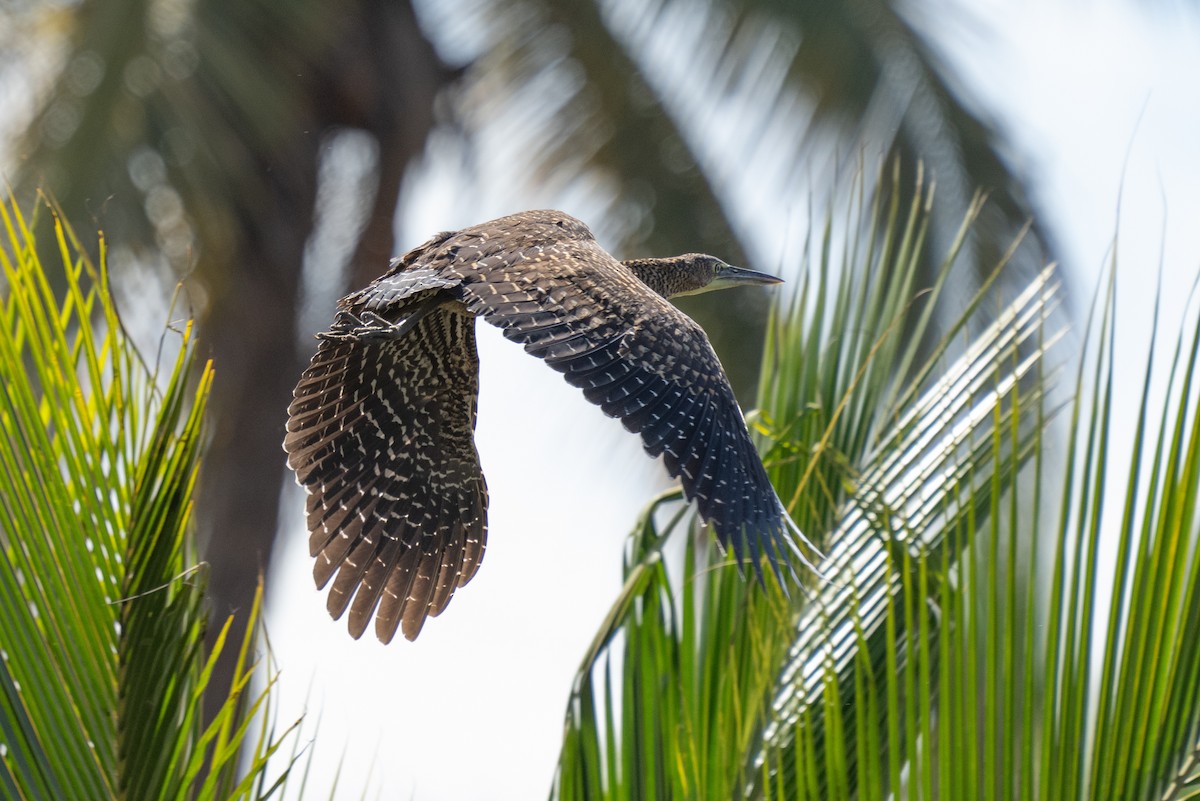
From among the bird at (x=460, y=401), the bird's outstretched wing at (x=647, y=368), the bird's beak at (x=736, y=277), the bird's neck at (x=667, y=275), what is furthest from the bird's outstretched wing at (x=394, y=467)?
the bird's beak at (x=736, y=277)

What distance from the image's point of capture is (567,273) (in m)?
3.29

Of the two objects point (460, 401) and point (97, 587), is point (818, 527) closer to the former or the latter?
point (460, 401)

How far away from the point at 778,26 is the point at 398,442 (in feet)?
12.8

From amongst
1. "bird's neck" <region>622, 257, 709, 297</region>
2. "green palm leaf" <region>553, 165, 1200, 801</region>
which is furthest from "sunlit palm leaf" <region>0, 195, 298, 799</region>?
"bird's neck" <region>622, 257, 709, 297</region>

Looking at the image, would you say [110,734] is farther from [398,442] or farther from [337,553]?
[398,442]

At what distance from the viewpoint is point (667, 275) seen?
15.3ft

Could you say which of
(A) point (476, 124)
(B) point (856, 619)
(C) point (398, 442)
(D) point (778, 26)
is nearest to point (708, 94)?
(D) point (778, 26)

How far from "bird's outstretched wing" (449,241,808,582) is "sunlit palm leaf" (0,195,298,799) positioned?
80 centimetres

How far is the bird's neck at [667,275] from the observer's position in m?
4.64

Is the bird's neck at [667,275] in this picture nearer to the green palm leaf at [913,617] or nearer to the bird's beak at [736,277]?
the bird's beak at [736,277]

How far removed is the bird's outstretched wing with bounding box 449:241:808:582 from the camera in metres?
2.73

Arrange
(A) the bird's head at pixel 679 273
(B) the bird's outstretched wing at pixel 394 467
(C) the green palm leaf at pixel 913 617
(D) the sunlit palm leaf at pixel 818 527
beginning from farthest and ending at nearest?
(A) the bird's head at pixel 679 273 → (B) the bird's outstretched wing at pixel 394 467 → (D) the sunlit palm leaf at pixel 818 527 → (C) the green palm leaf at pixel 913 617

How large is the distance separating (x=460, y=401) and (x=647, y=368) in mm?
1168

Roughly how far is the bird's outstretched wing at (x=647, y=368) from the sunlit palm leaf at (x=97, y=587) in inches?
31.6
